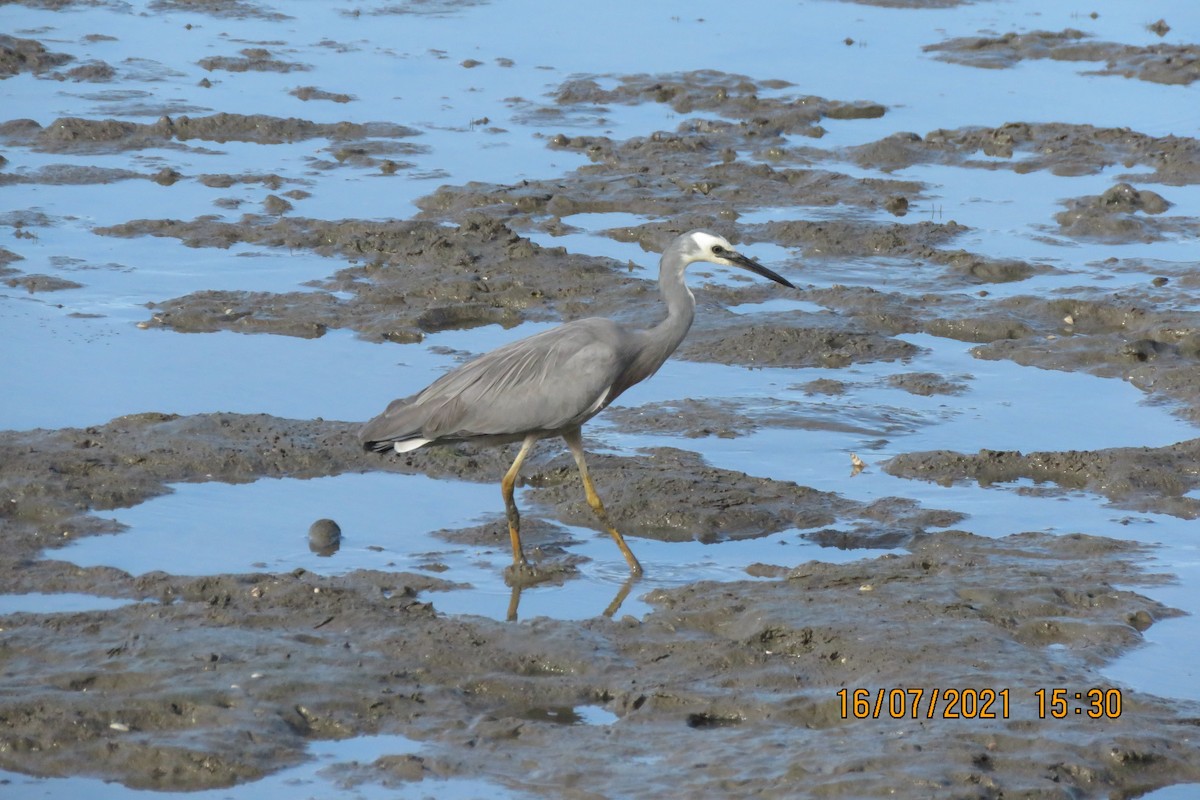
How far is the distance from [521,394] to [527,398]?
35mm

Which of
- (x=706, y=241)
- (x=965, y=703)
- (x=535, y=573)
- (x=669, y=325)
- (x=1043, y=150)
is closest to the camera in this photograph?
(x=965, y=703)

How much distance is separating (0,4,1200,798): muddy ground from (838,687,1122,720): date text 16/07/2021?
0.08 ft

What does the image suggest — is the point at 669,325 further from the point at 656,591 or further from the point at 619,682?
the point at 619,682

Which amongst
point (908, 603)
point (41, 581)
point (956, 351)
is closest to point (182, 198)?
point (956, 351)

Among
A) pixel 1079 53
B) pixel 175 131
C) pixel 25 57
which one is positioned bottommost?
pixel 175 131

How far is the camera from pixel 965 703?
6.49 meters

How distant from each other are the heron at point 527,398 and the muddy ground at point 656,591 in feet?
1.54

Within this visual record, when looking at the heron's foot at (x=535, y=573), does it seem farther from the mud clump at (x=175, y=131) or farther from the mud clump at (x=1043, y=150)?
the mud clump at (x=175, y=131)

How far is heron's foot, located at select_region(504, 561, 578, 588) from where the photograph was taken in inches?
318

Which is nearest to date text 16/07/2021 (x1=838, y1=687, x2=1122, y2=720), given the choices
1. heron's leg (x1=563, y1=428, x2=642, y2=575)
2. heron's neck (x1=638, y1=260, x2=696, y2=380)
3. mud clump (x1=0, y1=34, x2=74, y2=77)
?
heron's leg (x1=563, y1=428, x2=642, y2=575)

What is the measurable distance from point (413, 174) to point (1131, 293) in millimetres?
6202

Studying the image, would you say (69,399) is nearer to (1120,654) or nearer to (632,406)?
(632,406)

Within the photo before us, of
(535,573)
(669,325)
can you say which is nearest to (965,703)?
(535,573)

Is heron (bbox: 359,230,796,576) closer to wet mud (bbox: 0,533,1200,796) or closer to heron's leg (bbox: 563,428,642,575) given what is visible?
heron's leg (bbox: 563,428,642,575)
